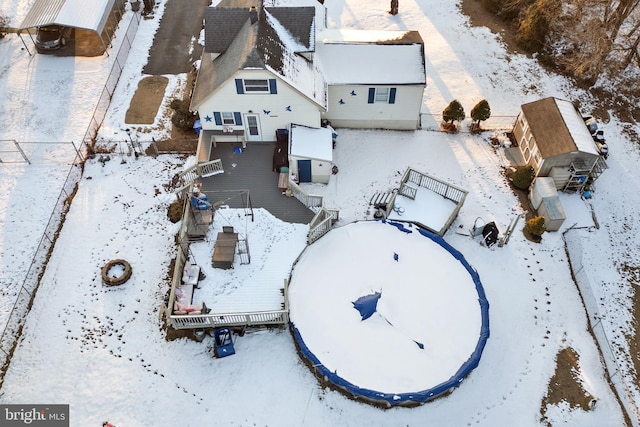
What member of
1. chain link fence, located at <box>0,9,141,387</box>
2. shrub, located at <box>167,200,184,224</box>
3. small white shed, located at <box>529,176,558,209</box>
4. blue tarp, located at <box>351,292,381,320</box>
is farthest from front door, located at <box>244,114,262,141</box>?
small white shed, located at <box>529,176,558,209</box>

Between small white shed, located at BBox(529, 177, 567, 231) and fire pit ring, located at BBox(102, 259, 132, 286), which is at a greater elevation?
small white shed, located at BBox(529, 177, 567, 231)

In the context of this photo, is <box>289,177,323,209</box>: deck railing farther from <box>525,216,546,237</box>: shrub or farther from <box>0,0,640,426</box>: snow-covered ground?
<box>525,216,546,237</box>: shrub

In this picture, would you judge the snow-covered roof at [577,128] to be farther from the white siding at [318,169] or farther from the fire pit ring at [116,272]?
the fire pit ring at [116,272]

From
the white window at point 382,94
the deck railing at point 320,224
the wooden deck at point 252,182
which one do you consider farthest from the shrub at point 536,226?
the wooden deck at point 252,182

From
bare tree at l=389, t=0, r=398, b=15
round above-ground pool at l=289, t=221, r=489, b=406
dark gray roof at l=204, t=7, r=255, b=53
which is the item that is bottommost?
round above-ground pool at l=289, t=221, r=489, b=406

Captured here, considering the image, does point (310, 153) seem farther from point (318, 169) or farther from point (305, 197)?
point (305, 197)

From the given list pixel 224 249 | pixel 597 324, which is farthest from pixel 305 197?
pixel 597 324

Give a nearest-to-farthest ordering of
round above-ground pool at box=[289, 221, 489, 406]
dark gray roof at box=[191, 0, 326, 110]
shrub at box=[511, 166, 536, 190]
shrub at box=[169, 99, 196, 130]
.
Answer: round above-ground pool at box=[289, 221, 489, 406], dark gray roof at box=[191, 0, 326, 110], shrub at box=[511, 166, 536, 190], shrub at box=[169, 99, 196, 130]
